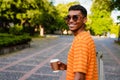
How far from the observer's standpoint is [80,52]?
281 cm

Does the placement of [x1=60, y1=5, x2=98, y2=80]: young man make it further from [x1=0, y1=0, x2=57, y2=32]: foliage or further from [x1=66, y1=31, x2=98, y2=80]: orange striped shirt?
[x1=0, y1=0, x2=57, y2=32]: foliage

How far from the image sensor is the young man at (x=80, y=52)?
2.80 metres

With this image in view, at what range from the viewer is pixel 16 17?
40.1 meters

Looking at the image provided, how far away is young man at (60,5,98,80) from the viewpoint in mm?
2797

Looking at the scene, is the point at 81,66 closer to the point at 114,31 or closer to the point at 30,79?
the point at 30,79

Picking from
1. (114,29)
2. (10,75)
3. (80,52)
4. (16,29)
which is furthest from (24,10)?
(114,29)

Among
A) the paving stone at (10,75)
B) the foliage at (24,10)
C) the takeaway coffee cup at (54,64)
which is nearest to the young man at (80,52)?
the takeaway coffee cup at (54,64)

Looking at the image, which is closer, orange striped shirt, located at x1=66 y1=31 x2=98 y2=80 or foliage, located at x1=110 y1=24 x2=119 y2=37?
orange striped shirt, located at x1=66 y1=31 x2=98 y2=80

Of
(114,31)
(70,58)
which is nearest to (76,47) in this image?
(70,58)

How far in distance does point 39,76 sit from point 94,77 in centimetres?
770

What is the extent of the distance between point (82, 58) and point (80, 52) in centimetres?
6

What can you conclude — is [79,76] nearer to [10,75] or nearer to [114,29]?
[10,75]

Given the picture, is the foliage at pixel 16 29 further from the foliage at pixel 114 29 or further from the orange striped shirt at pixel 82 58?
the foliage at pixel 114 29

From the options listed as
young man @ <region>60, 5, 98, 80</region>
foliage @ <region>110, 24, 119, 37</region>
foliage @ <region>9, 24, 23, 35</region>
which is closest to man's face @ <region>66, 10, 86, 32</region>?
young man @ <region>60, 5, 98, 80</region>
